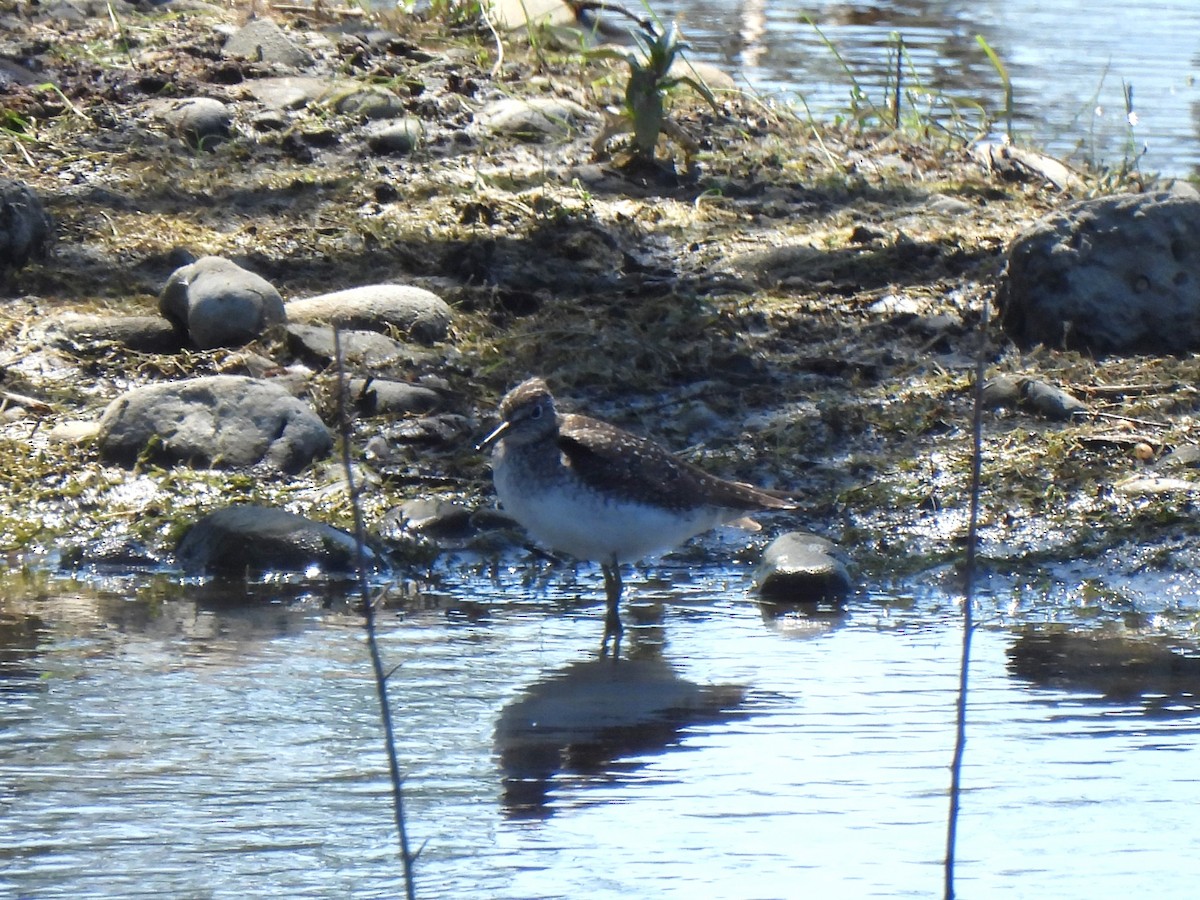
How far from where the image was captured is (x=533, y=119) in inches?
421

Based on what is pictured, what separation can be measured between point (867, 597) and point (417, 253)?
3392 mm

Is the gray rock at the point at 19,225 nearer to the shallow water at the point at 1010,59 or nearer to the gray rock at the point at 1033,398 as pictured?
the gray rock at the point at 1033,398

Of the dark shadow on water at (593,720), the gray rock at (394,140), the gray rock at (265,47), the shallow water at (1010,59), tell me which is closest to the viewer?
the dark shadow on water at (593,720)

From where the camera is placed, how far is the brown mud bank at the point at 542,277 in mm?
7457

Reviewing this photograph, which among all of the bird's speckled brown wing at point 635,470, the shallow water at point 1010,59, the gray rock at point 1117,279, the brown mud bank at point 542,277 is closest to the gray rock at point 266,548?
the brown mud bank at point 542,277

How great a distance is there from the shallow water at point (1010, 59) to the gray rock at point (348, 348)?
471 centimetres

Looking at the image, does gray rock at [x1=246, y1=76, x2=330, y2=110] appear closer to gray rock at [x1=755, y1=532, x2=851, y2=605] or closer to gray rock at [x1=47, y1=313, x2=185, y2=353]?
gray rock at [x1=47, y1=313, x2=185, y2=353]

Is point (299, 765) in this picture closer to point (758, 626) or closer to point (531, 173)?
point (758, 626)

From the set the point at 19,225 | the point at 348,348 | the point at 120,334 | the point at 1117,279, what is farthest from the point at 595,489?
the point at 19,225

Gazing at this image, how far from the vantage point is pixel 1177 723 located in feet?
18.1

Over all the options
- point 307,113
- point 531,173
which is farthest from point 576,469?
point 307,113

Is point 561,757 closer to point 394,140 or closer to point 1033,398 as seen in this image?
point 1033,398

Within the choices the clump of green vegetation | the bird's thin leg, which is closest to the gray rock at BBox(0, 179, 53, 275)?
the clump of green vegetation

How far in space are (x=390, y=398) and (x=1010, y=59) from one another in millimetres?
9345
